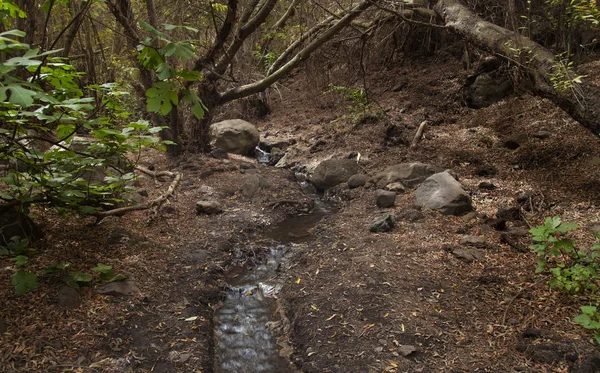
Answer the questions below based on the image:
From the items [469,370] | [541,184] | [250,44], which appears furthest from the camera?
[250,44]

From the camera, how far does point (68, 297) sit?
11.1ft

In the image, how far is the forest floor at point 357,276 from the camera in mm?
3000

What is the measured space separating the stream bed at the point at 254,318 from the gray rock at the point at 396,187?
173cm

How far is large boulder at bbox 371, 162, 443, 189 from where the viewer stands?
6584 mm

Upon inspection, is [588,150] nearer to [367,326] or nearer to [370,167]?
[370,167]

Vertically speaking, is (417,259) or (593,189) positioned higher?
(593,189)

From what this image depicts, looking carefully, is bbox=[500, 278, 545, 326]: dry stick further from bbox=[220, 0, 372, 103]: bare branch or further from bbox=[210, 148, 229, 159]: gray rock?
→ bbox=[210, 148, 229, 159]: gray rock

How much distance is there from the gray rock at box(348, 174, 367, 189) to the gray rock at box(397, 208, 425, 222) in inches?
69.4

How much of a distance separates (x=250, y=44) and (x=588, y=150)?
9.03m

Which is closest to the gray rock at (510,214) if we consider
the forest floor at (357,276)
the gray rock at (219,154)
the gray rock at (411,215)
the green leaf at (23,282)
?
the forest floor at (357,276)

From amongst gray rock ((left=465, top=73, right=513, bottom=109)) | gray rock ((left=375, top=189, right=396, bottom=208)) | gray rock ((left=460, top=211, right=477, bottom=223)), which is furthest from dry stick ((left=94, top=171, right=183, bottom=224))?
gray rock ((left=465, top=73, right=513, bottom=109))

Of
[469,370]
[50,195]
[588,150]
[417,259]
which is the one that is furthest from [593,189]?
[50,195]

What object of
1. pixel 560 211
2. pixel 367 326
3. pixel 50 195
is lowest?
pixel 367 326

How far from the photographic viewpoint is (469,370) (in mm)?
2822
